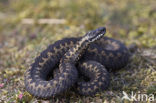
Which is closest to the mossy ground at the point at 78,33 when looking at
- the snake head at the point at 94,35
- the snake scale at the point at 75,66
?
the snake scale at the point at 75,66


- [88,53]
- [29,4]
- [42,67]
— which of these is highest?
[29,4]

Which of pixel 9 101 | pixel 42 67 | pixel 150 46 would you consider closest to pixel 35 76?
pixel 42 67

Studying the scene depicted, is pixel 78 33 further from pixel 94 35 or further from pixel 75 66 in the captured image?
pixel 94 35

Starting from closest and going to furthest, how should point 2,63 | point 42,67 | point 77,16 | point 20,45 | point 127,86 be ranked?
point 127,86 < point 42,67 < point 2,63 < point 20,45 < point 77,16

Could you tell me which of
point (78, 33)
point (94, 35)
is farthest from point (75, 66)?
point (78, 33)

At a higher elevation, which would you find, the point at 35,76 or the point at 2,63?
the point at 2,63

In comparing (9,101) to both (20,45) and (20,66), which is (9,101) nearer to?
(20,66)
